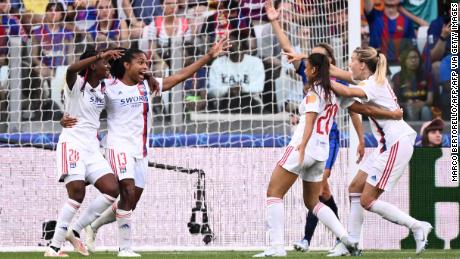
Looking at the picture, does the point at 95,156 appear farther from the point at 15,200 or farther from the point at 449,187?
the point at 449,187

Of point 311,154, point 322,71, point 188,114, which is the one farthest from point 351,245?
point 188,114

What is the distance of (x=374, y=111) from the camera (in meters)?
11.6

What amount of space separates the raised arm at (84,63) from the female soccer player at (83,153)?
0.01 metres

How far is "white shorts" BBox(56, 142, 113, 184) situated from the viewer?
11875 mm

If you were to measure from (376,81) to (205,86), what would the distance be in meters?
4.98

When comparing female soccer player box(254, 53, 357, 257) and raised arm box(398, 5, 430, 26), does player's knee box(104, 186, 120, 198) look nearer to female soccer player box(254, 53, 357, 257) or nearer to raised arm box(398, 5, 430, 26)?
female soccer player box(254, 53, 357, 257)

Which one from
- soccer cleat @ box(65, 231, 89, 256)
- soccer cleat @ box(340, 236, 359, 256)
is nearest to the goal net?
soccer cleat @ box(65, 231, 89, 256)

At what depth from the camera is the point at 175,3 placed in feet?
52.5

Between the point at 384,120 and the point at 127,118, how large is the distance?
104 inches

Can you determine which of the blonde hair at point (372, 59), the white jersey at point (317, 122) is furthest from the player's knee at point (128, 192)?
the blonde hair at point (372, 59)

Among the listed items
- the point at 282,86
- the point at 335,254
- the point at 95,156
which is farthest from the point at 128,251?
the point at 282,86

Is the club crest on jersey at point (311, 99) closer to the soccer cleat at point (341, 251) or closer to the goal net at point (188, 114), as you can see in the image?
the soccer cleat at point (341, 251)

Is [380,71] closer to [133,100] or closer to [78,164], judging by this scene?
[133,100]

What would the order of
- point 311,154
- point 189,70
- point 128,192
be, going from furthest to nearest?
point 189,70 → point 128,192 → point 311,154
